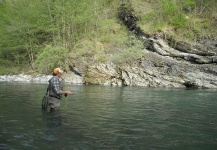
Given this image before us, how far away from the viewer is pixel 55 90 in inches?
454

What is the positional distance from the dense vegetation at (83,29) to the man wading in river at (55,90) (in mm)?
26889

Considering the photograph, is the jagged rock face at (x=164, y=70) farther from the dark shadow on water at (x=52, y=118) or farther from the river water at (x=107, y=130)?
the dark shadow on water at (x=52, y=118)

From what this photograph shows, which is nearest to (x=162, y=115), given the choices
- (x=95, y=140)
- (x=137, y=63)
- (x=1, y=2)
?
(x=95, y=140)

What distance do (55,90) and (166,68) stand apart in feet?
85.1

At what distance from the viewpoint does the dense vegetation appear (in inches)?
1612

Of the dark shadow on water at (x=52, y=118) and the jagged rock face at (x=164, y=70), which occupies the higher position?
the jagged rock face at (x=164, y=70)

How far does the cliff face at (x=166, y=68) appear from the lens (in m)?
33.6

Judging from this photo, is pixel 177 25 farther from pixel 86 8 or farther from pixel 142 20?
pixel 86 8

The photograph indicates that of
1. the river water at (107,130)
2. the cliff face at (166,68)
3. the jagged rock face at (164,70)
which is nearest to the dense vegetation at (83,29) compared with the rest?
the cliff face at (166,68)

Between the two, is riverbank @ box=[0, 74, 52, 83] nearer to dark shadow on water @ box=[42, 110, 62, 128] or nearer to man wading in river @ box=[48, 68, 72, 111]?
dark shadow on water @ box=[42, 110, 62, 128]

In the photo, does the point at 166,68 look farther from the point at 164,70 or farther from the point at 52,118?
the point at 52,118

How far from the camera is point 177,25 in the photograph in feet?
138

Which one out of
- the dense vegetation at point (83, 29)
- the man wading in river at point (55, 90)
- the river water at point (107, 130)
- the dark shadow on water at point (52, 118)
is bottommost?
the river water at point (107, 130)

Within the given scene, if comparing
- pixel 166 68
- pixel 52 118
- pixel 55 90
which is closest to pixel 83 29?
pixel 166 68
